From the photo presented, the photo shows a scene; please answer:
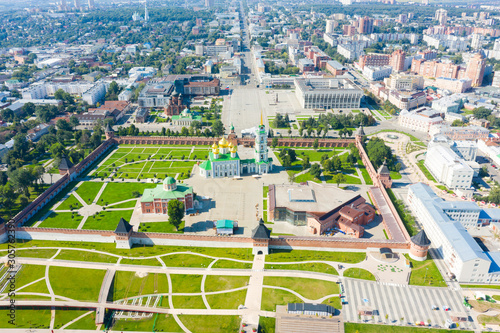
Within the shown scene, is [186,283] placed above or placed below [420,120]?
below

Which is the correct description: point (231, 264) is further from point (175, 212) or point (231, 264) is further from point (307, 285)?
point (175, 212)

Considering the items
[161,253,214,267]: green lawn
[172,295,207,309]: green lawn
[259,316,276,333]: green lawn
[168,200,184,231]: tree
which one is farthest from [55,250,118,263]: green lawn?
[259,316,276,333]: green lawn

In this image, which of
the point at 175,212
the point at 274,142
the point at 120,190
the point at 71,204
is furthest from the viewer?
the point at 274,142

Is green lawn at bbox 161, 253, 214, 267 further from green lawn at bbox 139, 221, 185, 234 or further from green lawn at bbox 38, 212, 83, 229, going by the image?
green lawn at bbox 38, 212, 83, 229

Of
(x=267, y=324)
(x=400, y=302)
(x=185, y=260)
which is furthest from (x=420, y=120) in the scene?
(x=267, y=324)

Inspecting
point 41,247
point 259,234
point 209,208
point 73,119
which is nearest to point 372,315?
point 259,234

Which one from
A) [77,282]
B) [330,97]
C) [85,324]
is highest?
[330,97]

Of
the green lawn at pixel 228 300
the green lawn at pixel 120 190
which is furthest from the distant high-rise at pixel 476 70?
the green lawn at pixel 228 300
